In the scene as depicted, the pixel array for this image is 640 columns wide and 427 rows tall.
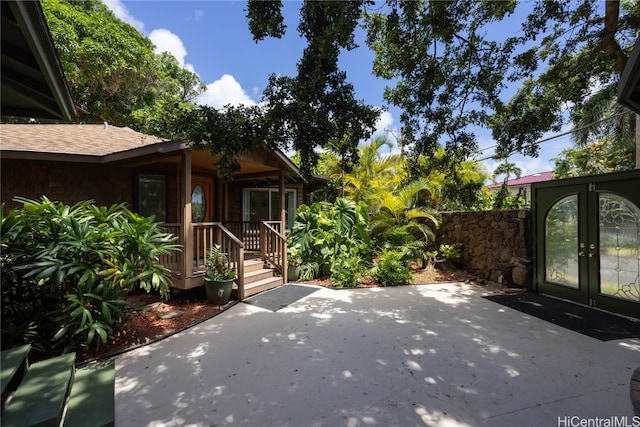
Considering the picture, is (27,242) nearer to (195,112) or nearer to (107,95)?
(195,112)

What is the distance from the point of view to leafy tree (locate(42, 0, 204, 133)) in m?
9.61

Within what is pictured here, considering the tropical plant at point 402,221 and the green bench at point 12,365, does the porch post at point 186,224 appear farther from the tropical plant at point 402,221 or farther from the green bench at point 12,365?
the tropical plant at point 402,221

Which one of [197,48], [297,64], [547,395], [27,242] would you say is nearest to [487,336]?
[547,395]

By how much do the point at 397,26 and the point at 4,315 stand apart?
6051 mm

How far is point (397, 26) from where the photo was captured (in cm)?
422

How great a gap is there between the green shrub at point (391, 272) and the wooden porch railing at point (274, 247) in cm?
215

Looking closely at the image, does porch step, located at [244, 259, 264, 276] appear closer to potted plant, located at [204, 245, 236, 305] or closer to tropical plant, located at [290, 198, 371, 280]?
potted plant, located at [204, 245, 236, 305]

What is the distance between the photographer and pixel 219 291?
5.04 meters

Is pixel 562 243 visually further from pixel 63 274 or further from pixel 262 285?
pixel 63 274

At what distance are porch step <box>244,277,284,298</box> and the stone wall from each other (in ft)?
16.5

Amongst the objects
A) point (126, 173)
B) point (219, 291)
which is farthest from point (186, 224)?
point (126, 173)

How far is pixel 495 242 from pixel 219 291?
6.35m

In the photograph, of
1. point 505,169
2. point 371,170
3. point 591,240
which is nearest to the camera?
point 591,240

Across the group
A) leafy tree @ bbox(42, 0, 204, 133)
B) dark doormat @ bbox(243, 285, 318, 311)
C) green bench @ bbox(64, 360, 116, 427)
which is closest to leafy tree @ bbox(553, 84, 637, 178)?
dark doormat @ bbox(243, 285, 318, 311)
